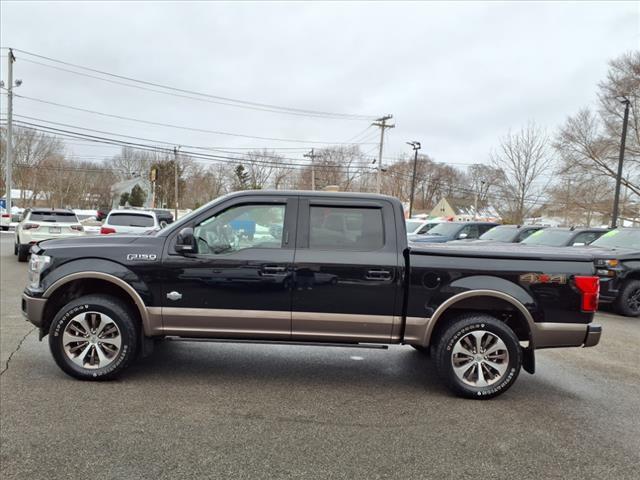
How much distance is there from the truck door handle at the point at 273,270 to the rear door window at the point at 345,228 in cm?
35

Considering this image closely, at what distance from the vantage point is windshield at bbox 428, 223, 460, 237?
17.1m

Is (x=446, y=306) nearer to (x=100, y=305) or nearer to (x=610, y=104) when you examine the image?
(x=100, y=305)

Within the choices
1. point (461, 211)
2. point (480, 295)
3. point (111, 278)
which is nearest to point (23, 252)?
point (111, 278)

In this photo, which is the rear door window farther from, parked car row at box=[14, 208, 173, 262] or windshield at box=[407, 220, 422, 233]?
windshield at box=[407, 220, 422, 233]

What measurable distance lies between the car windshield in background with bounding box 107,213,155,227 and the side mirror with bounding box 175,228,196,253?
31.3 feet

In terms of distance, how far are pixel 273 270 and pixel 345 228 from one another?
2.61 ft

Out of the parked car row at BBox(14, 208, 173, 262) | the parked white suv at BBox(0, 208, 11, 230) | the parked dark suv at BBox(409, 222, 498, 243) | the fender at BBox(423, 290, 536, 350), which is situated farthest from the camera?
the parked white suv at BBox(0, 208, 11, 230)

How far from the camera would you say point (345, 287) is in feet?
13.8

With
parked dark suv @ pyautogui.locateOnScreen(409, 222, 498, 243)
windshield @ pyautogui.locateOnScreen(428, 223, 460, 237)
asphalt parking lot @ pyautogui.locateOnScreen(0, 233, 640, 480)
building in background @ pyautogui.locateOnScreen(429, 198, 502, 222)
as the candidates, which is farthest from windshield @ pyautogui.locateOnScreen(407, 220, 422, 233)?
building in background @ pyautogui.locateOnScreen(429, 198, 502, 222)

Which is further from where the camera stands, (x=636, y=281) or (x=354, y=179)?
(x=354, y=179)

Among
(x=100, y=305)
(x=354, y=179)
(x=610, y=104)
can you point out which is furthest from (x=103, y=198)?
(x=100, y=305)

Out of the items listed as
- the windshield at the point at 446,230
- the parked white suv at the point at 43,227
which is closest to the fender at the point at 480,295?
the parked white suv at the point at 43,227

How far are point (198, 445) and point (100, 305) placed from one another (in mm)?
1804

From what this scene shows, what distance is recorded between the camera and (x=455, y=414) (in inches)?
152
